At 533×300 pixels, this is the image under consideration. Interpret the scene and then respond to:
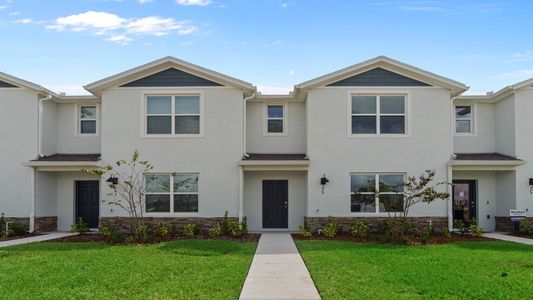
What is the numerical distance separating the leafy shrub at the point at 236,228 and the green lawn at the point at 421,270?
3.06 m

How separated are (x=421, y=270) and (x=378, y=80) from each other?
902cm

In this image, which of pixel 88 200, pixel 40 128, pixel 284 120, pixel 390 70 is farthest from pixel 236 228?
pixel 40 128

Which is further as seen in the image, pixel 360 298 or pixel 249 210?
pixel 249 210

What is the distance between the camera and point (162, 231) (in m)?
16.5

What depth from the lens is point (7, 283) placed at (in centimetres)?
883

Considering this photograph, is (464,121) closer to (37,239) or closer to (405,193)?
(405,193)

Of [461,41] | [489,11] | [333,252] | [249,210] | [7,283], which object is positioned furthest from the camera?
[249,210]

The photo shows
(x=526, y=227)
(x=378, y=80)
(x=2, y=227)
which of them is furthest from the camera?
(x=378, y=80)

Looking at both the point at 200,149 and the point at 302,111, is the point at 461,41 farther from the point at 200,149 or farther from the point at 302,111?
the point at 200,149

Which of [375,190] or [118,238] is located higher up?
[375,190]

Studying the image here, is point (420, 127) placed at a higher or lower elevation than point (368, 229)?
higher

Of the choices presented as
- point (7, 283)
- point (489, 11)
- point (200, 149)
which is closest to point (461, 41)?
point (489, 11)

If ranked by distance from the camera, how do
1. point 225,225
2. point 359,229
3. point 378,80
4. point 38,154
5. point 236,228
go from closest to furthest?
point 236,228, point 359,229, point 225,225, point 378,80, point 38,154

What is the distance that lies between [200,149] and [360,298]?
34.8ft
